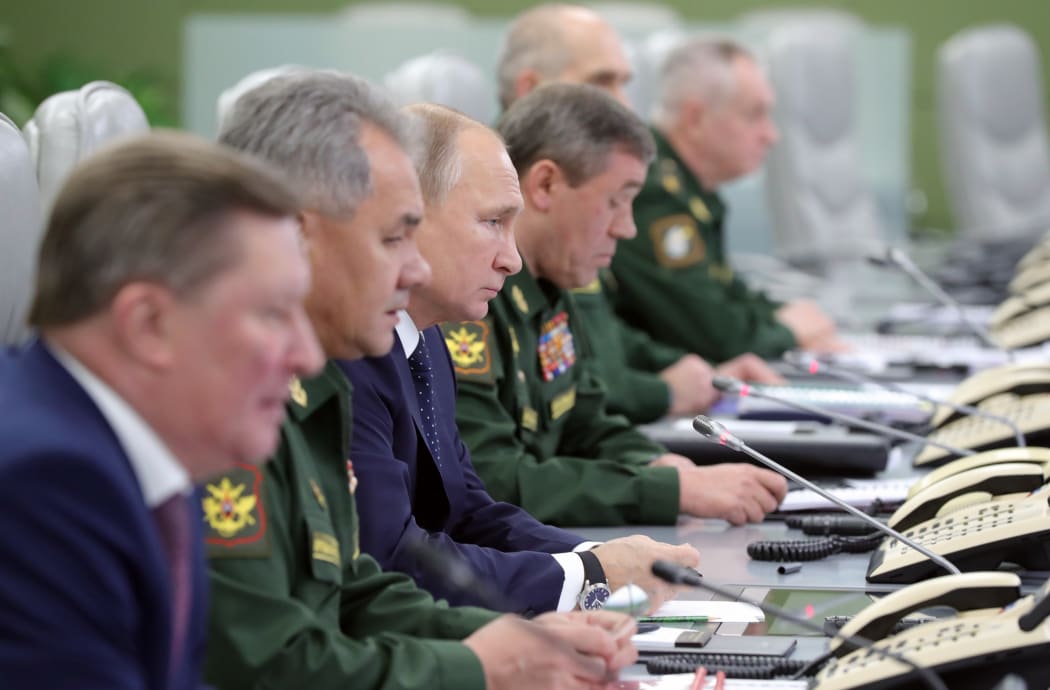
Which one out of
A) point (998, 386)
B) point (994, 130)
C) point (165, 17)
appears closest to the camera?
point (998, 386)

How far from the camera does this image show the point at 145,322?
1.04m

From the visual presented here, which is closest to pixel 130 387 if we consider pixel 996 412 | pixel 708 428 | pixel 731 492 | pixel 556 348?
pixel 708 428

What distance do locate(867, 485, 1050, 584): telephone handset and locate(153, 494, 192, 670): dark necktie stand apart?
1026 mm

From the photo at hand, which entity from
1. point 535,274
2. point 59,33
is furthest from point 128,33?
point 535,274

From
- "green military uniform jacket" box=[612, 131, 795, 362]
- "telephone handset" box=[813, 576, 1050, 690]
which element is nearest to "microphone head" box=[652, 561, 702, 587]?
"telephone handset" box=[813, 576, 1050, 690]

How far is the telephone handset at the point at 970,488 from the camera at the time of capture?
211 cm

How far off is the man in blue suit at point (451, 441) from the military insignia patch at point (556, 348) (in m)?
0.49

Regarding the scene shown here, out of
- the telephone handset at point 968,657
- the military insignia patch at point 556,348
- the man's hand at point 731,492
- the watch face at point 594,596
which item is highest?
the telephone handset at point 968,657

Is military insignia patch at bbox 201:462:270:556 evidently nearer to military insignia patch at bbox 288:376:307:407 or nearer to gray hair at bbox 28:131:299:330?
military insignia patch at bbox 288:376:307:407

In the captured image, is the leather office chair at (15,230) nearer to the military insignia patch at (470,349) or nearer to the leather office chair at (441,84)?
the military insignia patch at (470,349)

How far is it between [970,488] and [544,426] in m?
0.71

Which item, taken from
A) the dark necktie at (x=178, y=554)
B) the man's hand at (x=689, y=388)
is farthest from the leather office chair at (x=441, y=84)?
the dark necktie at (x=178, y=554)

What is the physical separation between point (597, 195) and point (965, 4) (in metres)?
7.28

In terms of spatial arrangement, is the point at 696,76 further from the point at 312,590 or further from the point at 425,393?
the point at 312,590
